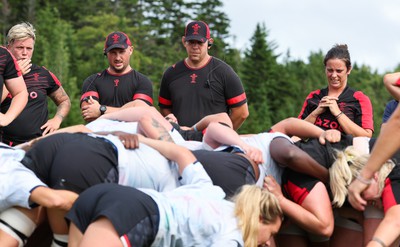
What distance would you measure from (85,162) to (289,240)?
5.93ft

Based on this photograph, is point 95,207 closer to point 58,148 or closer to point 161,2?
point 58,148

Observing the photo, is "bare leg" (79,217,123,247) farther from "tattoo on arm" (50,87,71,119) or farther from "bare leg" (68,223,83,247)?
"tattoo on arm" (50,87,71,119)

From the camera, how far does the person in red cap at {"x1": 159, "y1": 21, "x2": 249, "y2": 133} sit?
294 inches

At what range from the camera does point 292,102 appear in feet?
211

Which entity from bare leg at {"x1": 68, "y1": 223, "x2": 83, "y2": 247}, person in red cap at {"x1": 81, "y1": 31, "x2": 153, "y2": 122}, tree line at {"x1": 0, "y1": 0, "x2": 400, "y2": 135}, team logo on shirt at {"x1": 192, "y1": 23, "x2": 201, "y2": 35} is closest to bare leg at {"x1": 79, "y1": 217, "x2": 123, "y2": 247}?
bare leg at {"x1": 68, "y1": 223, "x2": 83, "y2": 247}

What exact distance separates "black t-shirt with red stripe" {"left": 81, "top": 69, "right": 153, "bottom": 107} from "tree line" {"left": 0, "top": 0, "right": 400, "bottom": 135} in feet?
121

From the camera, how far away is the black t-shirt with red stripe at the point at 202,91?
7.46 meters

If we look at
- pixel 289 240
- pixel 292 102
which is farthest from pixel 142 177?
pixel 292 102

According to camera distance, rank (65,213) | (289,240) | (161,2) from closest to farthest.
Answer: (65,213) < (289,240) < (161,2)

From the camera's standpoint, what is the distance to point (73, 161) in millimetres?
4562

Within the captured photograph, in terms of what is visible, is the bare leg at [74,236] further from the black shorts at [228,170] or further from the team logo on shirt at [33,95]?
the team logo on shirt at [33,95]

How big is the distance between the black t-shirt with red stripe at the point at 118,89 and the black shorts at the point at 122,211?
3369 millimetres

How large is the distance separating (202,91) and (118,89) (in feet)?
2.89

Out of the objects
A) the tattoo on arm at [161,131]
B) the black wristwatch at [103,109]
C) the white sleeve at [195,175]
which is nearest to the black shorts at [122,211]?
the white sleeve at [195,175]
